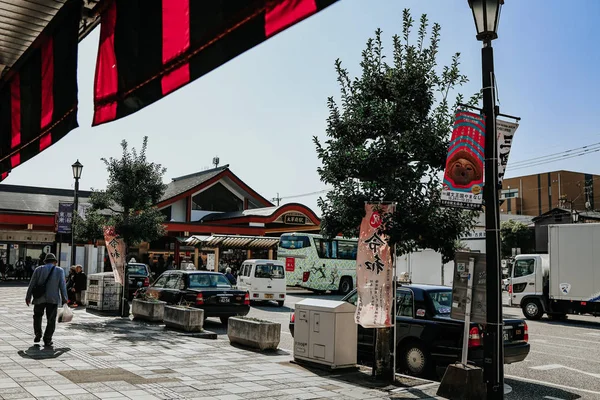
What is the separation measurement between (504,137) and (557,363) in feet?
22.3

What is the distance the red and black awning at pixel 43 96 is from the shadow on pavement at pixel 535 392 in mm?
7469

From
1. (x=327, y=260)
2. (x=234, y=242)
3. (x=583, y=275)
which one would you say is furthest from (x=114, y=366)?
(x=234, y=242)

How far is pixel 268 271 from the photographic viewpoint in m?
24.8

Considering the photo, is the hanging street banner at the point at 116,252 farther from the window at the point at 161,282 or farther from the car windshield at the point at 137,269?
the car windshield at the point at 137,269

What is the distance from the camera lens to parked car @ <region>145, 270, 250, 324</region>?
16.2 meters

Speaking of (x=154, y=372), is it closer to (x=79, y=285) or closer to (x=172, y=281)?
(x=172, y=281)

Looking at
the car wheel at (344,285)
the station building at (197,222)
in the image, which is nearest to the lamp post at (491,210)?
the car wheel at (344,285)

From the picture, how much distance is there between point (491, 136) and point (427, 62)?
2.90m

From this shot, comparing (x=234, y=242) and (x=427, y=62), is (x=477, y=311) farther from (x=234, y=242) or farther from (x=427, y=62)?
(x=234, y=242)

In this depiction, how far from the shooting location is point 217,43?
2.76 metres

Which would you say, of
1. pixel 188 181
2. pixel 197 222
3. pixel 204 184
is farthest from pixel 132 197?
pixel 188 181

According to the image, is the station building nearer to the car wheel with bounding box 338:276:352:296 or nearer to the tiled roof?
the tiled roof

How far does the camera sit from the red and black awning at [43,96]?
15.3 ft

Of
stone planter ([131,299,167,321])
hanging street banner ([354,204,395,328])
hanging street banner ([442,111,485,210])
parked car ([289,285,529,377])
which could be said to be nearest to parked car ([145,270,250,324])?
stone planter ([131,299,167,321])
